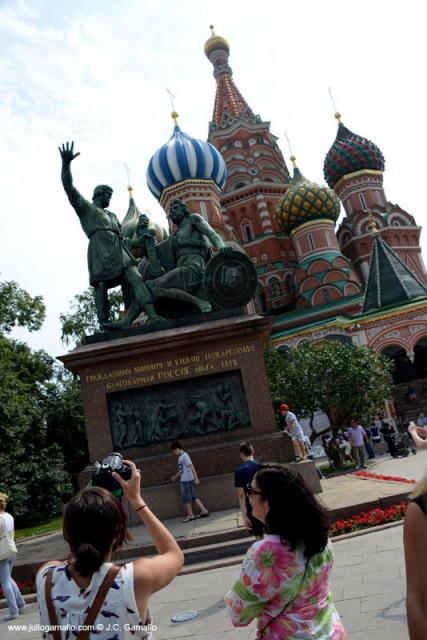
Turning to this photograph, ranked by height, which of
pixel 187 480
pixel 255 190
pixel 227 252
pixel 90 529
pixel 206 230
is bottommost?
pixel 187 480

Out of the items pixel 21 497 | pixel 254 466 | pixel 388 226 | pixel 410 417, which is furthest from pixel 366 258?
pixel 254 466

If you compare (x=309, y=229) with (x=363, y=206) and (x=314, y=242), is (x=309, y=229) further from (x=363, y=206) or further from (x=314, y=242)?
(x=363, y=206)

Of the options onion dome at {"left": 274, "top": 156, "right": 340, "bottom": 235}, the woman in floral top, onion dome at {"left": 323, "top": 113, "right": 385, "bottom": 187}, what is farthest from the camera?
onion dome at {"left": 323, "top": 113, "right": 385, "bottom": 187}

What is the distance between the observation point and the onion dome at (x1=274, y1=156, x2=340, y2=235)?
137 ft

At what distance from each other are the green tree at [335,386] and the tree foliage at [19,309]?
48.1ft

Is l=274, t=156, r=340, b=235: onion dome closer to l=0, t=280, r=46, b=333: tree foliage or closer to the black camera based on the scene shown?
l=0, t=280, r=46, b=333: tree foliage

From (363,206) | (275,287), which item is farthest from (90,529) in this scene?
(363,206)

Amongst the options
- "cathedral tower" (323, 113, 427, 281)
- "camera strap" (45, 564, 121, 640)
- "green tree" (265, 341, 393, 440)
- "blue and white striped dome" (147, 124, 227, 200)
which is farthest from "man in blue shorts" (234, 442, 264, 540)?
"cathedral tower" (323, 113, 427, 281)

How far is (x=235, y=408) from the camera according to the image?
10.4 meters

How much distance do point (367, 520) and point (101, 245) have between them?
24.6 feet

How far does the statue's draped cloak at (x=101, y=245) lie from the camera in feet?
38.9

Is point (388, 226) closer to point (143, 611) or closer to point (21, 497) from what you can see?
point (21, 497)

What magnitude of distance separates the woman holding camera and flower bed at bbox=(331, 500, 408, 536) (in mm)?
5773

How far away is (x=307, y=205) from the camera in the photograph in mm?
41875
